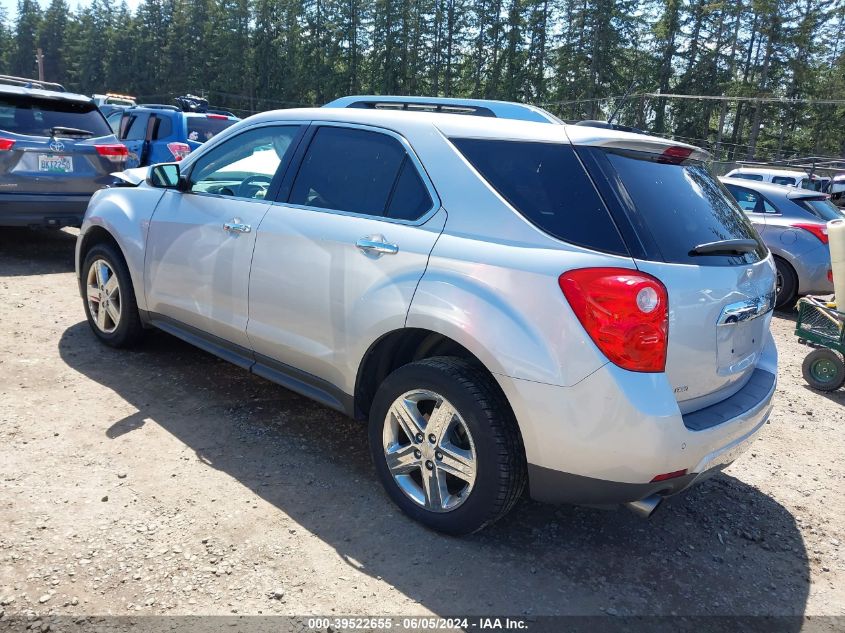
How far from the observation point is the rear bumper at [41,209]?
23.0 ft

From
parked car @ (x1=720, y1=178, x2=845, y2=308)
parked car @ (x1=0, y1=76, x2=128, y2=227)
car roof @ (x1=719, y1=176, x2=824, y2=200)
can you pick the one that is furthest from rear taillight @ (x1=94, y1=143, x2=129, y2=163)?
car roof @ (x1=719, y1=176, x2=824, y2=200)

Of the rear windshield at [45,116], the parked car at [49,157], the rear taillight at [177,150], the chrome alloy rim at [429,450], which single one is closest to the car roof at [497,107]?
the chrome alloy rim at [429,450]

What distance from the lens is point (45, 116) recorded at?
741cm

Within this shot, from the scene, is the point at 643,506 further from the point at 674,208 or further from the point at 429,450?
the point at 674,208

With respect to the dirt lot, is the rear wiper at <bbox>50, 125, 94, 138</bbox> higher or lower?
higher

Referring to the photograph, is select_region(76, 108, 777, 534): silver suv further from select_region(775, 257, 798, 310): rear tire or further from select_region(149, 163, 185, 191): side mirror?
select_region(775, 257, 798, 310): rear tire

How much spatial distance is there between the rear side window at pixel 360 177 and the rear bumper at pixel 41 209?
4.61m

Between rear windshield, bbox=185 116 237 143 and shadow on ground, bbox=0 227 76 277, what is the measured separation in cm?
285

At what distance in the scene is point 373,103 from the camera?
12.7ft

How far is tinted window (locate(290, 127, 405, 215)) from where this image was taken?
3.21 metres

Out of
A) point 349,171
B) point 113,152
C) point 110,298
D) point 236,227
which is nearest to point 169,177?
point 236,227

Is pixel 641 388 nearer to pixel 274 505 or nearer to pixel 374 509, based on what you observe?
pixel 374 509

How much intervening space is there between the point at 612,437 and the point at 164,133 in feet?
35.0

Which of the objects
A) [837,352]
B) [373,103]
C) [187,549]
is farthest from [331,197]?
[837,352]
